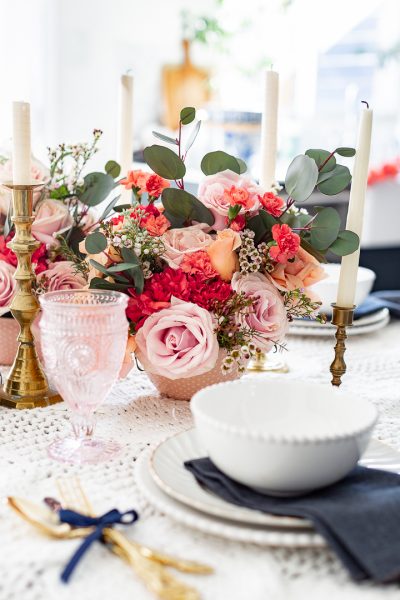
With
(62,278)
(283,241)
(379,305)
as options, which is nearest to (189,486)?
(283,241)

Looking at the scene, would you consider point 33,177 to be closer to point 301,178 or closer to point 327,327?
point 301,178

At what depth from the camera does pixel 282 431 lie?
2.64 ft

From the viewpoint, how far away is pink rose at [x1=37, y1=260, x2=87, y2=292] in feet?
3.73

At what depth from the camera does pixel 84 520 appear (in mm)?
692

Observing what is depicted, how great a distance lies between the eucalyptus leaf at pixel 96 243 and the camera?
1018mm

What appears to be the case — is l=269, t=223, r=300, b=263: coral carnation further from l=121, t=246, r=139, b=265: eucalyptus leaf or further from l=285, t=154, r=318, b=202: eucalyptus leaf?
l=121, t=246, r=139, b=265: eucalyptus leaf

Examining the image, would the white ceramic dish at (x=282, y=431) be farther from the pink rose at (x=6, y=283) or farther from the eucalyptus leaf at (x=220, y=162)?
the pink rose at (x=6, y=283)

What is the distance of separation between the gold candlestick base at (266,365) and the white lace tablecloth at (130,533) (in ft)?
0.50

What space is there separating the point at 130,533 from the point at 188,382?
1.25 feet

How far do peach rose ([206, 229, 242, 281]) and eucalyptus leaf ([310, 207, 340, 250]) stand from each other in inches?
4.7

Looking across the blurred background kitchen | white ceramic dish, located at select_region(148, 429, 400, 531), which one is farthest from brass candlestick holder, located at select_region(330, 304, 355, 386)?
the blurred background kitchen

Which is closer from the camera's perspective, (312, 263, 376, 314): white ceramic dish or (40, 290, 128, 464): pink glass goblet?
(40, 290, 128, 464): pink glass goblet

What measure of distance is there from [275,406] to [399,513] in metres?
0.19

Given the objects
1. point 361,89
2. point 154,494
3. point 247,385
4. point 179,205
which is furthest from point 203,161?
point 361,89
